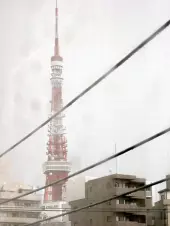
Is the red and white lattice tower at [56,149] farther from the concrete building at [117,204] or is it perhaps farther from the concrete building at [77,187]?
the concrete building at [117,204]

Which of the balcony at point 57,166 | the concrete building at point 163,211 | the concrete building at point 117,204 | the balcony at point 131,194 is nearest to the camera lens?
the balcony at point 131,194

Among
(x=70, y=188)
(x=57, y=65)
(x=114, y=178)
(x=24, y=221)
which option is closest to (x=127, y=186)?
(x=114, y=178)

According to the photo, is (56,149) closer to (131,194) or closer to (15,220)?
(15,220)

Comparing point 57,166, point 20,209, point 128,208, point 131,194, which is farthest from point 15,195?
point 57,166

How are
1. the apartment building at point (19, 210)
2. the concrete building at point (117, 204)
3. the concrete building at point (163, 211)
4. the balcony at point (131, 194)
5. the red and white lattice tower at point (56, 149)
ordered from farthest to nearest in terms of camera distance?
the red and white lattice tower at point (56, 149), the apartment building at point (19, 210), the concrete building at point (163, 211), the concrete building at point (117, 204), the balcony at point (131, 194)

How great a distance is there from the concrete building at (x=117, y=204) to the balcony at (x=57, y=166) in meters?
21.6

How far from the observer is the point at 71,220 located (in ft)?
60.5

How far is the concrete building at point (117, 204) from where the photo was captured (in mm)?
16219

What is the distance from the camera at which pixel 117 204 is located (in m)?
16.5

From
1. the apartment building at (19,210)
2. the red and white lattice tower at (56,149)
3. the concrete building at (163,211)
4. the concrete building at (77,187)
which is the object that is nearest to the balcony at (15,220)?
the apartment building at (19,210)

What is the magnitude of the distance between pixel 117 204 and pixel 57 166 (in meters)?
22.7

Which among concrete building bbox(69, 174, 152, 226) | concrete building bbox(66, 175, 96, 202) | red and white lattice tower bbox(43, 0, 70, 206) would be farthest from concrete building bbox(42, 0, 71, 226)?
concrete building bbox(69, 174, 152, 226)

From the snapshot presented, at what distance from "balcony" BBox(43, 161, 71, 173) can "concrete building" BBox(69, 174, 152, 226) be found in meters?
21.6

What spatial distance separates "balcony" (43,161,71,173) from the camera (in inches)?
1532
